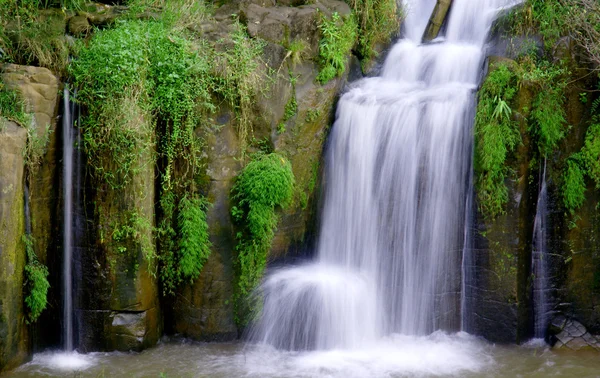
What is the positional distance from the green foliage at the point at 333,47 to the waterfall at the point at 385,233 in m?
0.47

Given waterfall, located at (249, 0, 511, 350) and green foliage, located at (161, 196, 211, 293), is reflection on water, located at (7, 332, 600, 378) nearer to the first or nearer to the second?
waterfall, located at (249, 0, 511, 350)

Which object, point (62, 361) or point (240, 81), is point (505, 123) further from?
point (62, 361)

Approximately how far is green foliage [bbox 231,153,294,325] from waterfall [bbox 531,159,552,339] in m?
2.99

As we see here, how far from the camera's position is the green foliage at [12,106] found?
20.4ft

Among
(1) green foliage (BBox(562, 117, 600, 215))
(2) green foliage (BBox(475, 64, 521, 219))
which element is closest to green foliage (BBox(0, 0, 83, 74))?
(2) green foliage (BBox(475, 64, 521, 219))

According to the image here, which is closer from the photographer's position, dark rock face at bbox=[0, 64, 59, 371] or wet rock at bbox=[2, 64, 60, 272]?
dark rock face at bbox=[0, 64, 59, 371]

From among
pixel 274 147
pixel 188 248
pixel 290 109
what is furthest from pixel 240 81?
pixel 188 248

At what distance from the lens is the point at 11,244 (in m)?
6.03

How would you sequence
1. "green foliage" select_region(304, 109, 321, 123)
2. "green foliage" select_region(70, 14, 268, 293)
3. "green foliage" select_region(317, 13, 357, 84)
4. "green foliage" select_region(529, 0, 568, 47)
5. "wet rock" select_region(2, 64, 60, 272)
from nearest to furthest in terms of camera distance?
"wet rock" select_region(2, 64, 60, 272) → "green foliage" select_region(70, 14, 268, 293) → "green foliage" select_region(529, 0, 568, 47) → "green foliage" select_region(304, 109, 321, 123) → "green foliage" select_region(317, 13, 357, 84)

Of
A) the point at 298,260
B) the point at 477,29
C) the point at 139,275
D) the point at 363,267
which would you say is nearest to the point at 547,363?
the point at 363,267

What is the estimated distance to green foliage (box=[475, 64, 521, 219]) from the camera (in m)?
6.93

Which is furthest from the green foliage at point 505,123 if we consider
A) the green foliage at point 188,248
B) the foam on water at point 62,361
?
the foam on water at point 62,361

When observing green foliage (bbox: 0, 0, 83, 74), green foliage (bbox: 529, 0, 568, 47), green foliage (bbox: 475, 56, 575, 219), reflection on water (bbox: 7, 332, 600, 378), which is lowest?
reflection on water (bbox: 7, 332, 600, 378)

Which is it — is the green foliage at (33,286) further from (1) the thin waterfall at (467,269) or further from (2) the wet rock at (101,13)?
(1) the thin waterfall at (467,269)
